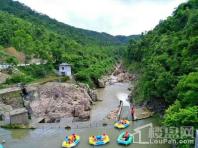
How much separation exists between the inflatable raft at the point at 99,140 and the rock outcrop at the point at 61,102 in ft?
30.4

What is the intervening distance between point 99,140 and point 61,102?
45.6ft

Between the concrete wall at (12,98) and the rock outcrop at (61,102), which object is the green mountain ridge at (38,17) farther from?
the concrete wall at (12,98)

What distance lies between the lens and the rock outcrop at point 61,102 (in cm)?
3578

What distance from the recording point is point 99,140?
25.5 m

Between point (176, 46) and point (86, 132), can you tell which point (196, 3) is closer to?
point (176, 46)

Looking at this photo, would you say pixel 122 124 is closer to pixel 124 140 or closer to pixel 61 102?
pixel 124 140

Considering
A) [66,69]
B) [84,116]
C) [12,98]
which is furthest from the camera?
[66,69]

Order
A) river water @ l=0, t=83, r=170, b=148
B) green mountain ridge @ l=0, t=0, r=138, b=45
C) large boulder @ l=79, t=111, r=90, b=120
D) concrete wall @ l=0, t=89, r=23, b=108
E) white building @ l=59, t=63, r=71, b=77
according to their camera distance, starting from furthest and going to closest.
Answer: green mountain ridge @ l=0, t=0, r=138, b=45
white building @ l=59, t=63, r=71, b=77
concrete wall @ l=0, t=89, r=23, b=108
large boulder @ l=79, t=111, r=90, b=120
river water @ l=0, t=83, r=170, b=148

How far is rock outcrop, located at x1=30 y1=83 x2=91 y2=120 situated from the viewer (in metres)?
35.8

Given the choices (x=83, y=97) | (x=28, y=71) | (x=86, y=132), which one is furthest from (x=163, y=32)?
(x=86, y=132)

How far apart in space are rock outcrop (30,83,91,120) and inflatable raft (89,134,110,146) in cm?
927

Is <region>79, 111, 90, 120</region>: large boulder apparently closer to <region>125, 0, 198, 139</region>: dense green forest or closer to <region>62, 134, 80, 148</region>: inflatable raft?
<region>125, 0, 198, 139</region>: dense green forest

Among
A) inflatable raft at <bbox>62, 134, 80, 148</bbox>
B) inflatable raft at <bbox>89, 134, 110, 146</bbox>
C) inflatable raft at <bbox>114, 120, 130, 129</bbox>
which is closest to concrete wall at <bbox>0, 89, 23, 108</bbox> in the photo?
inflatable raft at <bbox>62, 134, 80, 148</bbox>

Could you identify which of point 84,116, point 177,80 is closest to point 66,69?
point 84,116
